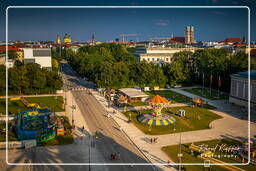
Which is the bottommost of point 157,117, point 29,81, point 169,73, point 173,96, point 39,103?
point 157,117

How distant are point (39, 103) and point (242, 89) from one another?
36397 mm

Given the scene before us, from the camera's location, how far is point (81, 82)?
67.9m

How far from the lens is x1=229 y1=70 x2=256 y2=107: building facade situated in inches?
1615

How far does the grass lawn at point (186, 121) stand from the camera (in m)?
31.6

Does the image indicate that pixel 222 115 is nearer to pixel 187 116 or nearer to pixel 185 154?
pixel 187 116

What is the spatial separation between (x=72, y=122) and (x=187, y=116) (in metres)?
17.2

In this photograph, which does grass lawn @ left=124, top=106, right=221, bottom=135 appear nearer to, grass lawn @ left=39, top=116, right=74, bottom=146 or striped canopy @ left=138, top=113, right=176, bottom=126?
striped canopy @ left=138, top=113, right=176, bottom=126

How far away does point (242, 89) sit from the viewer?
4312 cm

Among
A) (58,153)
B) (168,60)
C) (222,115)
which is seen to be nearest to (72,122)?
(58,153)

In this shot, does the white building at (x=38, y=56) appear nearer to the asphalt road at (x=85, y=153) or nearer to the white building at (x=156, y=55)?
the white building at (x=156, y=55)

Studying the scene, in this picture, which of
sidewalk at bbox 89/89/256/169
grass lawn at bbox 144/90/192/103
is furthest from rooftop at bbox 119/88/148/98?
sidewalk at bbox 89/89/256/169

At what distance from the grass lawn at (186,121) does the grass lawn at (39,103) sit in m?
13.2

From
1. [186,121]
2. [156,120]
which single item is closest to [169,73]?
[186,121]

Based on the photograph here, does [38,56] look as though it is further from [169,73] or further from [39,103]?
[169,73]
